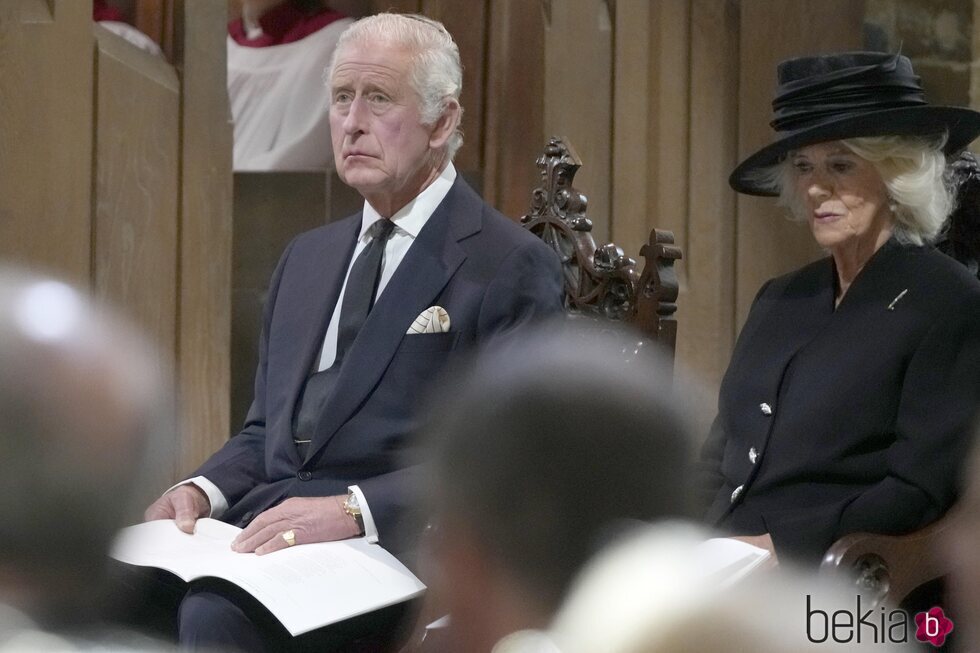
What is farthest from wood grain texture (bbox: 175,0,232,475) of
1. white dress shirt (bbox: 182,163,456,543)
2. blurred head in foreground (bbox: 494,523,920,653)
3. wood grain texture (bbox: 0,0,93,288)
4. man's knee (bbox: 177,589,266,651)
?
blurred head in foreground (bbox: 494,523,920,653)

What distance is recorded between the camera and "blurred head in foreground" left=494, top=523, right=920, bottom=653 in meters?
0.61

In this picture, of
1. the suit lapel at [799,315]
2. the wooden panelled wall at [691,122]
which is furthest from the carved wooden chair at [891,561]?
the wooden panelled wall at [691,122]

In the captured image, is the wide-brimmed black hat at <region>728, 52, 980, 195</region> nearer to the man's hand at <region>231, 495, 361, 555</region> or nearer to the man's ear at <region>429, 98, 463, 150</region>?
the man's ear at <region>429, 98, 463, 150</region>

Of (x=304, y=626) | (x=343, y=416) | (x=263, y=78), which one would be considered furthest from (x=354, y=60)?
(x=263, y=78)

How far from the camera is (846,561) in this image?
200 cm

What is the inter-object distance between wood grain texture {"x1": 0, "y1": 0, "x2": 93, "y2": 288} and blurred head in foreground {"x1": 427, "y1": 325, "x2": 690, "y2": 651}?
2194 mm

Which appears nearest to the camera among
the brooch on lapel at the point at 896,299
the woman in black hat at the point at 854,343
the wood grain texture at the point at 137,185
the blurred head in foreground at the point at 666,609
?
the blurred head in foreground at the point at 666,609

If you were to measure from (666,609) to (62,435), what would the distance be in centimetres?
30

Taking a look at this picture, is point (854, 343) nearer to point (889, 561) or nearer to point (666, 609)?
point (889, 561)

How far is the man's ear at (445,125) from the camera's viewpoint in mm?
2484

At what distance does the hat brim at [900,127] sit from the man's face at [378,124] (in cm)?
65

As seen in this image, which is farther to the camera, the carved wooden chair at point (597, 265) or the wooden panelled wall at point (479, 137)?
the wooden panelled wall at point (479, 137)

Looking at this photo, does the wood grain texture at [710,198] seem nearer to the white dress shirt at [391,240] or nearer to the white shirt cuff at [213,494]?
the white dress shirt at [391,240]

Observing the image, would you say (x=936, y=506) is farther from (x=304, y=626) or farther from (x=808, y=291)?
(x=304, y=626)
